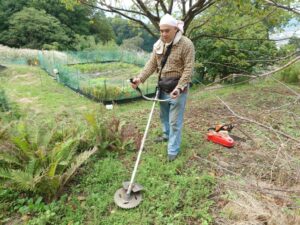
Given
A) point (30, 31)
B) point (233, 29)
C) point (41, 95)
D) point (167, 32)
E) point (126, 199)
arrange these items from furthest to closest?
1. point (30, 31)
2. point (41, 95)
3. point (233, 29)
4. point (167, 32)
5. point (126, 199)

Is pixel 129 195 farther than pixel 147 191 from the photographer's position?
No

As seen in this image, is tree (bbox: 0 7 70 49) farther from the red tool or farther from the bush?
the red tool

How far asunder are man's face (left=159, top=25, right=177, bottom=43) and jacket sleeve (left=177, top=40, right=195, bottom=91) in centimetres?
22

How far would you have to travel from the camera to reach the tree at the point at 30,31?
28.6m

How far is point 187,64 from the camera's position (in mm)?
2963

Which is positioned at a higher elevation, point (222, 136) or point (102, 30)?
point (102, 30)

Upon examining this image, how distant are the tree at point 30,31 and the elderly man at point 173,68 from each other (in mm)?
28930

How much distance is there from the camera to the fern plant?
2.57 m

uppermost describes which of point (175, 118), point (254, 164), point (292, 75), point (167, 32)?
point (167, 32)

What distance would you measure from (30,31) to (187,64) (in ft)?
101

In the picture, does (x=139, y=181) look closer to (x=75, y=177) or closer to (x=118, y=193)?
(x=118, y=193)

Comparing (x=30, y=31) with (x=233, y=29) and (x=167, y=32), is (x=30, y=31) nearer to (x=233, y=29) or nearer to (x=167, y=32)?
(x=233, y=29)

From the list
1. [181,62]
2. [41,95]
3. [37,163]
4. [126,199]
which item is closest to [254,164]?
[181,62]

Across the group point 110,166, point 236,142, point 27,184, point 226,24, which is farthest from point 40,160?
point 226,24
